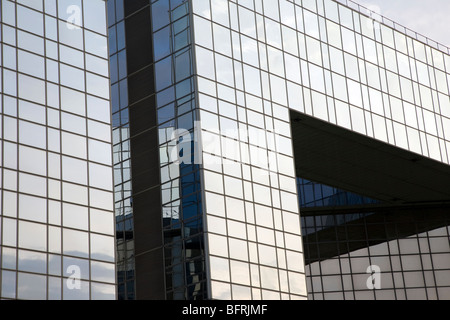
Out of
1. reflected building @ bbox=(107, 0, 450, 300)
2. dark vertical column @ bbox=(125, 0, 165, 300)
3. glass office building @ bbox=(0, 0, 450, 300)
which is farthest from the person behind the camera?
dark vertical column @ bbox=(125, 0, 165, 300)

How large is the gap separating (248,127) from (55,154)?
14.2 meters

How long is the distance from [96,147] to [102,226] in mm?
4440

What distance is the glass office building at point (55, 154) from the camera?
3747 cm

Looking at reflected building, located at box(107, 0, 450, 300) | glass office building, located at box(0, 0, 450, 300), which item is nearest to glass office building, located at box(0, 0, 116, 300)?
glass office building, located at box(0, 0, 450, 300)

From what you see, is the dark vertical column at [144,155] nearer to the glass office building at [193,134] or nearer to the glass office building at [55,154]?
the glass office building at [193,134]

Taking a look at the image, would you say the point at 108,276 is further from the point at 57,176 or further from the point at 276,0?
the point at 276,0

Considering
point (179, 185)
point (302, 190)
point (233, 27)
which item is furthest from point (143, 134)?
point (302, 190)

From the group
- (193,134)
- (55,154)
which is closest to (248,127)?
(193,134)

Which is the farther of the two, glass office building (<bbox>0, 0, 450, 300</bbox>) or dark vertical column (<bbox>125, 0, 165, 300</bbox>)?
dark vertical column (<bbox>125, 0, 165, 300</bbox>)

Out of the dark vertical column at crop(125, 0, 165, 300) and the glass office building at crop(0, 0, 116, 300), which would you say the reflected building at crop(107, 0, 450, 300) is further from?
the glass office building at crop(0, 0, 116, 300)

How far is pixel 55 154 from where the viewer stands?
4053 centimetres

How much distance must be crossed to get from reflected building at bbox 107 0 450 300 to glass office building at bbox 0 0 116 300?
583cm

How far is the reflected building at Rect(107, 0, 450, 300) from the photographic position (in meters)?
46.8

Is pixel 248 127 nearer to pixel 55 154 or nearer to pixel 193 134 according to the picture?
pixel 193 134
